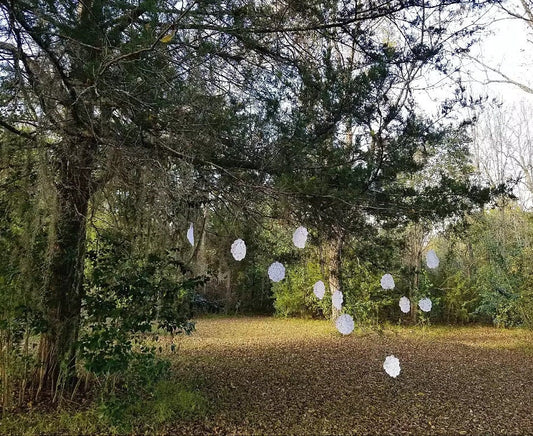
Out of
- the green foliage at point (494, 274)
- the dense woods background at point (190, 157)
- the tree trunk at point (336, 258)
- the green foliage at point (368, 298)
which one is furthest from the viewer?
the green foliage at point (494, 274)

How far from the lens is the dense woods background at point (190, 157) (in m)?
2.30

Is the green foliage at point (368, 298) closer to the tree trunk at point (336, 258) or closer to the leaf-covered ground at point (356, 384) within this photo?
the leaf-covered ground at point (356, 384)

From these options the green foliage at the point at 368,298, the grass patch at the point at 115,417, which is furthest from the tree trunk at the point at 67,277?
the green foliage at the point at 368,298

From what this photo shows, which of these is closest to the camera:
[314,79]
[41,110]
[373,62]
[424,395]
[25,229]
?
[41,110]

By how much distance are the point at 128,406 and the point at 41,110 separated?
1953 millimetres

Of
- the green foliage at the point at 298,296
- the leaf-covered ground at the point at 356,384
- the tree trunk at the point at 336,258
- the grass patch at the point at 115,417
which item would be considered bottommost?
the leaf-covered ground at the point at 356,384

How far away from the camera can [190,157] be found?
248 centimetres

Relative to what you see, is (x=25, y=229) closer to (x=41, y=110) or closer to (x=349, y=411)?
(x=41, y=110)

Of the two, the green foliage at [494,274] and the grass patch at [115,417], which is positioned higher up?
the green foliage at [494,274]

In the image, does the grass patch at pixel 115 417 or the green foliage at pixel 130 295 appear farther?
the green foliage at pixel 130 295

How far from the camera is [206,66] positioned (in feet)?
8.21

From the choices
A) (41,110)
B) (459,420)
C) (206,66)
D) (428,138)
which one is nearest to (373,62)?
(428,138)

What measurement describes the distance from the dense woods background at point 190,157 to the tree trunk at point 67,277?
0.01 meters

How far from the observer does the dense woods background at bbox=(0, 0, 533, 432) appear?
7.54 feet
